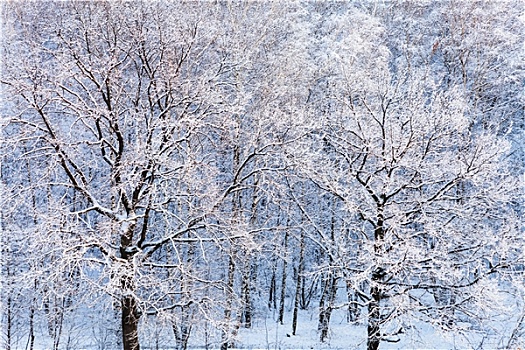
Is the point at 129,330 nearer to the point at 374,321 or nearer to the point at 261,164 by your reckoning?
the point at 374,321

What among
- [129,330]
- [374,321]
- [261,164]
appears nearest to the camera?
[374,321]

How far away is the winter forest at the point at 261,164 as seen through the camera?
26.7ft

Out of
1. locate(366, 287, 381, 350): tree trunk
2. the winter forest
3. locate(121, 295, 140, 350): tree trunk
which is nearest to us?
locate(366, 287, 381, 350): tree trunk

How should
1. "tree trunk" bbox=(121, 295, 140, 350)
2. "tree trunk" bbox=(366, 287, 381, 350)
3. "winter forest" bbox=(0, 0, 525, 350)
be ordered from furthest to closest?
"tree trunk" bbox=(121, 295, 140, 350), "winter forest" bbox=(0, 0, 525, 350), "tree trunk" bbox=(366, 287, 381, 350)

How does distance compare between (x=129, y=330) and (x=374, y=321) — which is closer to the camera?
(x=374, y=321)

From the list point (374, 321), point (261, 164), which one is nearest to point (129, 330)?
point (374, 321)

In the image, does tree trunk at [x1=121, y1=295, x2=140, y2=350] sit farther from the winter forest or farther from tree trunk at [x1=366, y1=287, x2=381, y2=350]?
tree trunk at [x1=366, y1=287, x2=381, y2=350]

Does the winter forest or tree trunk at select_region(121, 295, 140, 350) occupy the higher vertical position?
the winter forest

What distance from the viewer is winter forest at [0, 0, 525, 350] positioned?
26.7 feet

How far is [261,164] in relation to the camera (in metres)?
14.0

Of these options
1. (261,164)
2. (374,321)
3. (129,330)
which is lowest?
(129,330)

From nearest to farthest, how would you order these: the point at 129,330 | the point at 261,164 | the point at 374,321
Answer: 1. the point at 374,321
2. the point at 129,330
3. the point at 261,164

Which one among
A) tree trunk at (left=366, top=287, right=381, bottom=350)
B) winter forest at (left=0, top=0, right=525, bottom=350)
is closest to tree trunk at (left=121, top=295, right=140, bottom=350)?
winter forest at (left=0, top=0, right=525, bottom=350)

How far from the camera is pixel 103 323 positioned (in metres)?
13.7
